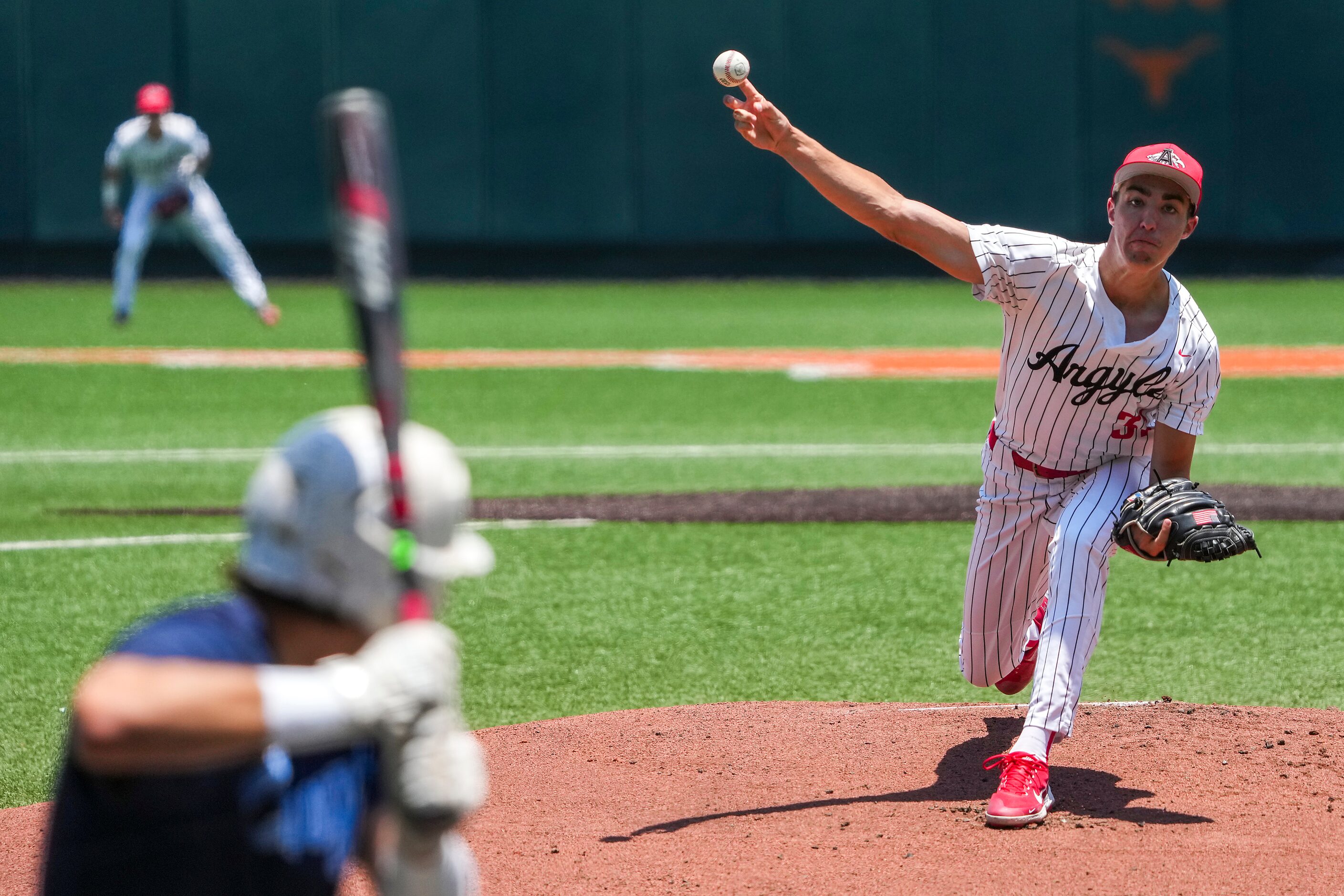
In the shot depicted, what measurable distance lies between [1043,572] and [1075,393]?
24.3 inches

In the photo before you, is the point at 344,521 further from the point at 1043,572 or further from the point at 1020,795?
the point at 1043,572

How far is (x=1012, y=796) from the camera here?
4453 mm

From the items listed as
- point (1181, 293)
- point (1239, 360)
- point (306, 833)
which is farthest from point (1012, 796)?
point (1239, 360)

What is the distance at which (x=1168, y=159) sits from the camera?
15.9 ft

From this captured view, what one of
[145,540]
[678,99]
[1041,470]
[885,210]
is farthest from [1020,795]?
[678,99]

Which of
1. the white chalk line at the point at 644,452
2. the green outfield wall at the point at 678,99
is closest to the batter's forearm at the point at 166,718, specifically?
the white chalk line at the point at 644,452

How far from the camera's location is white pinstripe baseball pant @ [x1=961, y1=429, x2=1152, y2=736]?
4.66m

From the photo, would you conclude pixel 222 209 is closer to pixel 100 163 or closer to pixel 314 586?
pixel 100 163

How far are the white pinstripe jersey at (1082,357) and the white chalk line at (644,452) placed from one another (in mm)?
6570

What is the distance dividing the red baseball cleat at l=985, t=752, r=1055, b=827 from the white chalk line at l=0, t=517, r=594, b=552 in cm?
457

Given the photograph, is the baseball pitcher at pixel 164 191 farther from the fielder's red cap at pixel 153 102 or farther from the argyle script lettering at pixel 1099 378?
the argyle script lettering at pixel 1099 378

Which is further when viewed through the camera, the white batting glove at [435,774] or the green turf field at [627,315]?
the green turf field at [627,315]

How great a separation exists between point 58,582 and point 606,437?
5196mm

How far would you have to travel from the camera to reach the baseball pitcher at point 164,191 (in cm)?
1741
